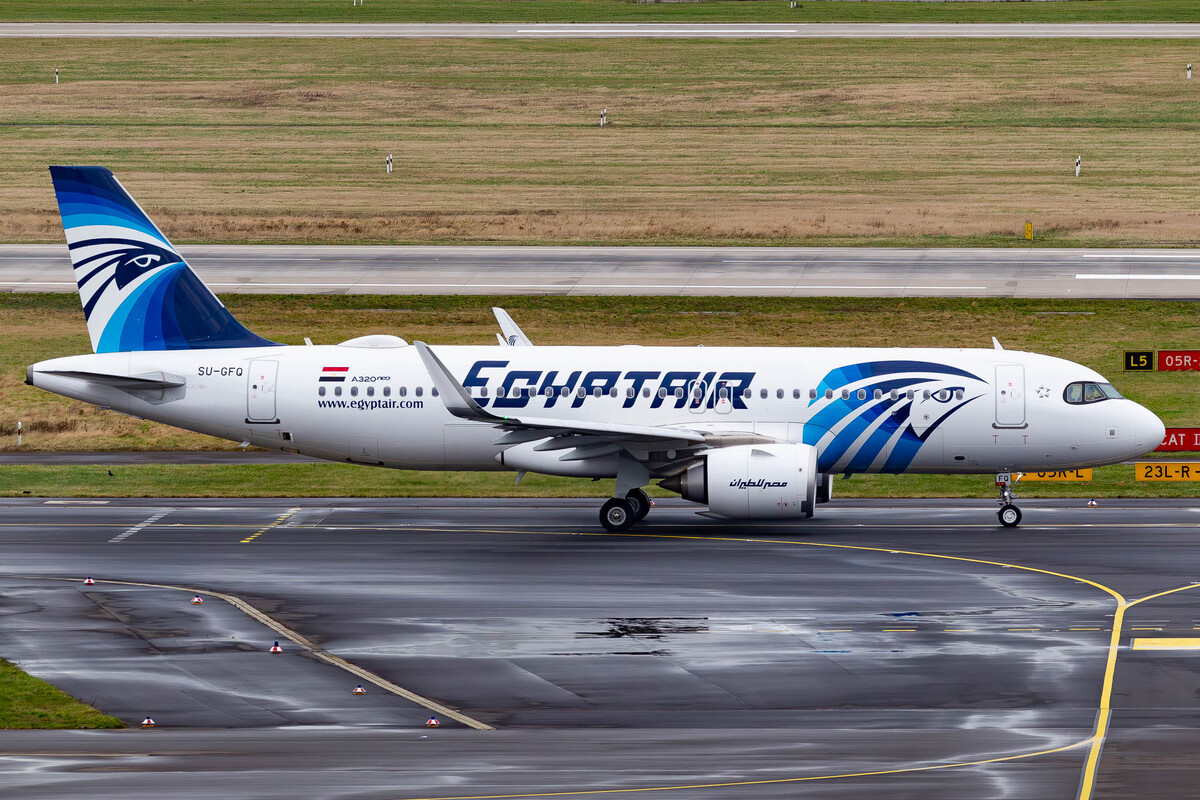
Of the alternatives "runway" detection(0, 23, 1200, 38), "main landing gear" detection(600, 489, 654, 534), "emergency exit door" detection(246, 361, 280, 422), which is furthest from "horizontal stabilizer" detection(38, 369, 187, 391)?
"runway" detection(0, 23, 1200, 38)

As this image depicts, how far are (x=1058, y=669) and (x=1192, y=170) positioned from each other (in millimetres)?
66403

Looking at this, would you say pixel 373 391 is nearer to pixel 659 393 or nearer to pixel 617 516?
pixel 617 516

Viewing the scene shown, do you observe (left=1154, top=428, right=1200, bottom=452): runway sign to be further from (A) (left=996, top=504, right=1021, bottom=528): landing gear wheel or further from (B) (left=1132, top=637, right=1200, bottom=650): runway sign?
(B) (left=1132, top=637, right=1200, bottom=650): runway sign

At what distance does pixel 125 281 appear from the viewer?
3831cm

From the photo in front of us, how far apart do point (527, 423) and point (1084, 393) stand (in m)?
13.3

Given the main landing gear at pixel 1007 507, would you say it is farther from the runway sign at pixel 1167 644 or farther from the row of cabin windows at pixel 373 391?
the row of cabin windows at pixel 373 391

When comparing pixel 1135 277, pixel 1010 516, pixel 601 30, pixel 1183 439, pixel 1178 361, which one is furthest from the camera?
pixel 601 30

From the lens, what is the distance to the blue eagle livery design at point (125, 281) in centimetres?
3816

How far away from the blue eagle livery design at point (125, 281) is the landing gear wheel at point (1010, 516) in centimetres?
1897

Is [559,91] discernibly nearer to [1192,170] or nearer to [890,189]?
[890,189]

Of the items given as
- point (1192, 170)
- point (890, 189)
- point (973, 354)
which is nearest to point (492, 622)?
point (973, 354)

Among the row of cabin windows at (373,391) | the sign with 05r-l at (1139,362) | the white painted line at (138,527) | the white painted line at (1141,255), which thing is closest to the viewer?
the white painted line at (138,527)

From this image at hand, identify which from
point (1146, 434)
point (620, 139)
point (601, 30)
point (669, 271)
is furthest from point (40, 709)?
point (601, 30)

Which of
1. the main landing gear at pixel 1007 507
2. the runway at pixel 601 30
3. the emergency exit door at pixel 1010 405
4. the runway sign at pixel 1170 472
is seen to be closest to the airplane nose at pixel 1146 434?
the emergency exit door at pixel 1010 405
